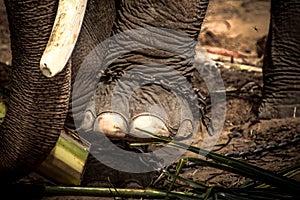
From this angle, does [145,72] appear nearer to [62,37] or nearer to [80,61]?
[80,61]

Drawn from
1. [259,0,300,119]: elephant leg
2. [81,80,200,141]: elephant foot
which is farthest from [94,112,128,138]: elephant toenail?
[259,0,300,119]: elephant leg

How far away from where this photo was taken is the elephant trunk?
1799 mm

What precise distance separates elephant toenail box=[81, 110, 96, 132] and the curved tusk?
19.2 inches

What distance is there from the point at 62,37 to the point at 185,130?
2.28 feet

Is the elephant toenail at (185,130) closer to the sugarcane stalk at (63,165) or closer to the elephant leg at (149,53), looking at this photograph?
the elephant leg at (149,53)

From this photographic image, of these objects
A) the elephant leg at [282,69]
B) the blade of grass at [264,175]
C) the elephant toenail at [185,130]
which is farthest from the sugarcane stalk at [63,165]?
the elephant leg at [282,69]

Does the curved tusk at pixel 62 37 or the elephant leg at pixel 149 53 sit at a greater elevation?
the elephant leg at pixel 149 53

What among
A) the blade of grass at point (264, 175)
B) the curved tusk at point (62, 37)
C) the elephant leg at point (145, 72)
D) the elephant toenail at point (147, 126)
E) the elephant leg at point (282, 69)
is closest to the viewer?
the curved tusk at point (62, 37)

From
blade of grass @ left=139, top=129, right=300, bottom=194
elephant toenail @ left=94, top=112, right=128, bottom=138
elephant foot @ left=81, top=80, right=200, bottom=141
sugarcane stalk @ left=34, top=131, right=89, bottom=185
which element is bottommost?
blade of grass @ left=139, top=129, right=300, bottom=194

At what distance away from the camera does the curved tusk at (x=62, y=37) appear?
1.63 metres

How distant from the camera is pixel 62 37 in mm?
1689

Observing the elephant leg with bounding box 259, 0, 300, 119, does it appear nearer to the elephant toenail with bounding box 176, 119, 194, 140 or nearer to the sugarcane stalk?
the elephant toenail with bounding box 176, 119, 194, 140

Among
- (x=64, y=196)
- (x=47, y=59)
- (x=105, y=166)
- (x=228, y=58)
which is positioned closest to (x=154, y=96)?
(x=105, y=166)

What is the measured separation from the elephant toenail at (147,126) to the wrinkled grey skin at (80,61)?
0.15 feet
